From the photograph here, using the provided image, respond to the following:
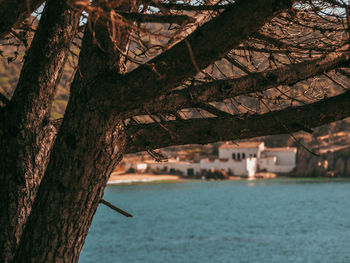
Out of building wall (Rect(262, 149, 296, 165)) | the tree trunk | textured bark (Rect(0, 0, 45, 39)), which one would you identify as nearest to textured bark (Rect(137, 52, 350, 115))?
the tree trunk

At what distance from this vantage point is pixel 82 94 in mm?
3008

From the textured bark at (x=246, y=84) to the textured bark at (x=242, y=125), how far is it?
141mm

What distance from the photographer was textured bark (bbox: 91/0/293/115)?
2.69 meters

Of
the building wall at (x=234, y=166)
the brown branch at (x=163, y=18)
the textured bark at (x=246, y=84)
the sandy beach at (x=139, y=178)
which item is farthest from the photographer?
the sandy beach at (x=139, y=178)

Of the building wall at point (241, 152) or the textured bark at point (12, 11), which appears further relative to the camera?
the building wall at point (241, 152)

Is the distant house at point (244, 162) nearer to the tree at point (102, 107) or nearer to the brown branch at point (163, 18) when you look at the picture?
the tree at point (102, 107)

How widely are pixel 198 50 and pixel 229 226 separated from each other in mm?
46819

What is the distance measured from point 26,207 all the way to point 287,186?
89.9 m

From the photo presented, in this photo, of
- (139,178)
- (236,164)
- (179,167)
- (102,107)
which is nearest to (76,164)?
(102,107)

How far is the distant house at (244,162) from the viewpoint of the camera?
89.9 m

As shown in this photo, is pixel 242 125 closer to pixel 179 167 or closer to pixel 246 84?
pixel 246 84

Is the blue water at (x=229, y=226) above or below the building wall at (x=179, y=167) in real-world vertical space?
below

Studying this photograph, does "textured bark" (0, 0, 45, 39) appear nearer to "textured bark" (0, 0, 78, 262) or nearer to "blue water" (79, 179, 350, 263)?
"textured bark" (0, 0, 78, 262)

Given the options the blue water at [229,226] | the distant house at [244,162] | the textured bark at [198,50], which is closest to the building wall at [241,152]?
the distant house at [244,162]
